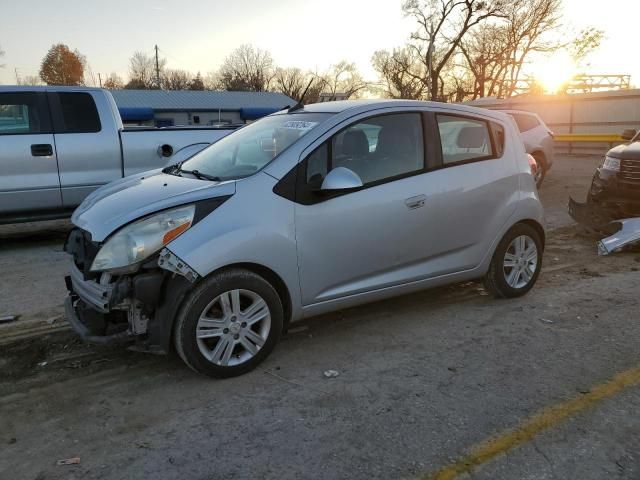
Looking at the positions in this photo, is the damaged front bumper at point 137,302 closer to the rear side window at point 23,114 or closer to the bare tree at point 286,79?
the rear side window at point 23,114

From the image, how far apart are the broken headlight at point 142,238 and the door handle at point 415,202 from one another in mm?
1626

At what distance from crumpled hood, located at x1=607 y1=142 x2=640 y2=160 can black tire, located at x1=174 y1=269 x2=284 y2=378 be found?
597 cm

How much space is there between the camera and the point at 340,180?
3.63 meters

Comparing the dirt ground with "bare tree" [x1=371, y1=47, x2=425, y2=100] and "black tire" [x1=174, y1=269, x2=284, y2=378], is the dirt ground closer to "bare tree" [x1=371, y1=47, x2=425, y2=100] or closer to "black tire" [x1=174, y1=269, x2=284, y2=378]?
"black tire" [x1=174, y1=269, x2=284, y2=378]

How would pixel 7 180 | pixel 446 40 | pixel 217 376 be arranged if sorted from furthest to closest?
1. pixel 446 40
2. pixel 7 180
3. pixel 217 376

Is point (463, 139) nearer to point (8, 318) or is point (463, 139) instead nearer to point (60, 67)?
point (8, 318)

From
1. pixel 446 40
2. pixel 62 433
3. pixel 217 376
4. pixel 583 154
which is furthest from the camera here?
pixel 446 40

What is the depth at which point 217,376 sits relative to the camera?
3.46 m

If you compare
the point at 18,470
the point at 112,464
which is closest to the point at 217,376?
the point at 112,464

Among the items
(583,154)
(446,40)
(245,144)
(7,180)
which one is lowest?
(583,154)

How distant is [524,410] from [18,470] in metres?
2.69

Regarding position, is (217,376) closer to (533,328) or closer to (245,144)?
(245,144)

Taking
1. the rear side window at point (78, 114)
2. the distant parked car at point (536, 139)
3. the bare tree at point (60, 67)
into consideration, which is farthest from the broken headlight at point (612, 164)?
the bare tree at point (60, 67)

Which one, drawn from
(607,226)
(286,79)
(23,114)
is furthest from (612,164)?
(286,79)
